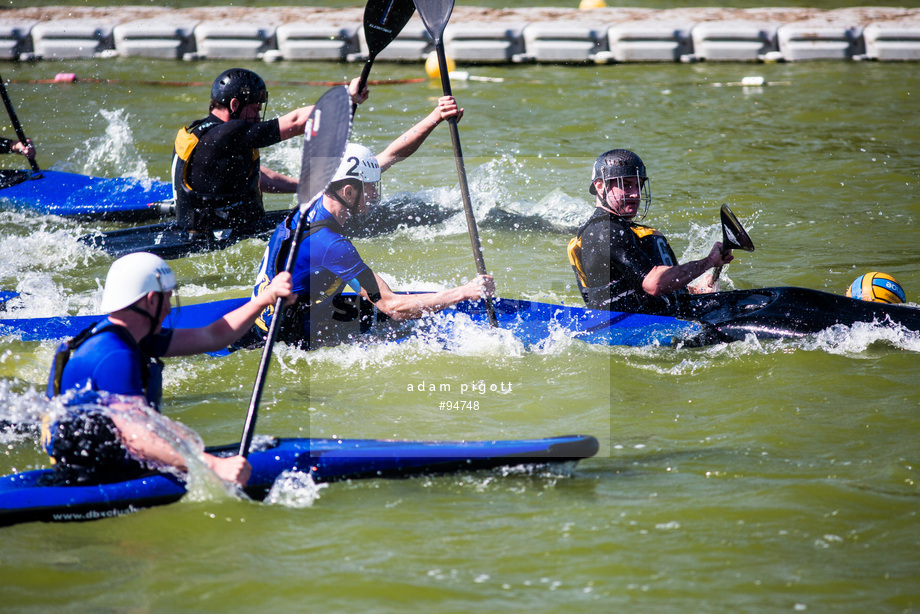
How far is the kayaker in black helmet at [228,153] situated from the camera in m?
6.00

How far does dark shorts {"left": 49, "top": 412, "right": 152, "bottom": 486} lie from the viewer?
9.98ft

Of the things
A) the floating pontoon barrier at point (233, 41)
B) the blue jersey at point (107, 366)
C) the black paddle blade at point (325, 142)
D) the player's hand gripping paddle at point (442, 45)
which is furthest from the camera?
the floating pontoon barrier at point (233, 41)

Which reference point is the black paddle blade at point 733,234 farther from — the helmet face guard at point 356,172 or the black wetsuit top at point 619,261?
the helmet face guard at point 356,172

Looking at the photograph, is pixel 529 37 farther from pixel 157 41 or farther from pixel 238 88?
pixel 238 88

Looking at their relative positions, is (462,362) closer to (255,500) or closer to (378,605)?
(255,500)

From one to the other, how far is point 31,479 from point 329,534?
115 cm

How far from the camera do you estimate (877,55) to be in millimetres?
11812

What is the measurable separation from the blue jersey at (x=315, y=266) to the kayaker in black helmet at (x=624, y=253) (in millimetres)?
1172

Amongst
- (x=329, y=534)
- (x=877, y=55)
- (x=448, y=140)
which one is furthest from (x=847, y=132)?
(x=329, y=534)

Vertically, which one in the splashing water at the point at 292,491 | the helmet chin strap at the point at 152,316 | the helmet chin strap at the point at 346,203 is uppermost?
the helmet chin strap at the point at 346,203

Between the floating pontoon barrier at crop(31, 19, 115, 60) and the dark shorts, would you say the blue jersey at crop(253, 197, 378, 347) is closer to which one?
the dark shorts

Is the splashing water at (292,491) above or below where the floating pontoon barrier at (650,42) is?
below

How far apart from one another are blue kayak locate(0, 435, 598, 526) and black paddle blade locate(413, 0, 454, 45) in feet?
8.94

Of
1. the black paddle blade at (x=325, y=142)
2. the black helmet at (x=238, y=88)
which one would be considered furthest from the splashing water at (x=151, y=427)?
the black helmet at (x=238, y=88)
